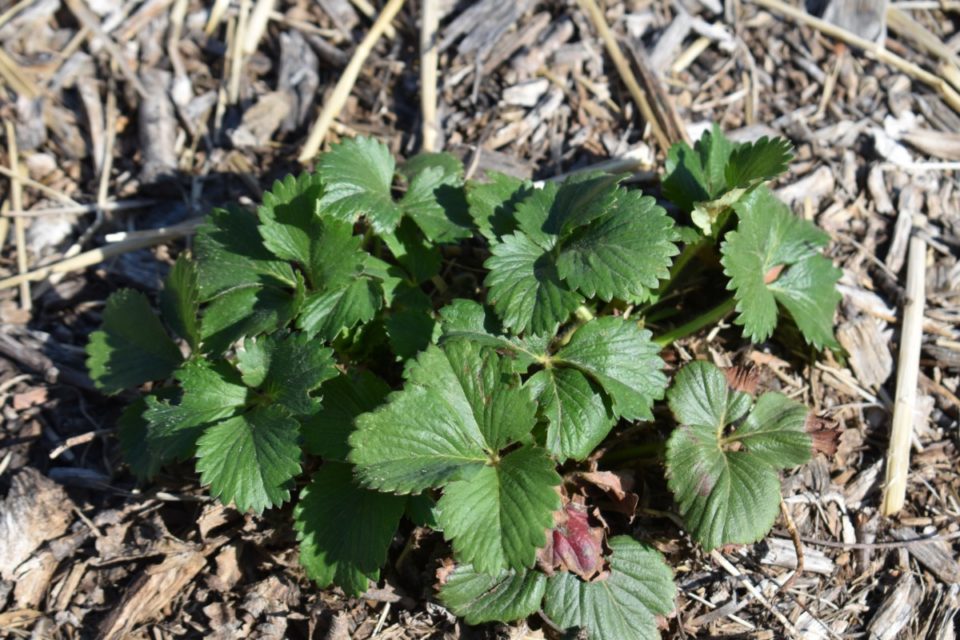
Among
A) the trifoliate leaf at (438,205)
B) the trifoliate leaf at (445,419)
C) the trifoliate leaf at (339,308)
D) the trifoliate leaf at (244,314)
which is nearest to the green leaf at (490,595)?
the trifoliate leaf at (445,419)

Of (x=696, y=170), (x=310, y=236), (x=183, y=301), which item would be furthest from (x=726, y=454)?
(x=183, y=301)

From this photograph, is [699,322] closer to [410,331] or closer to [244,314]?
[410,331]

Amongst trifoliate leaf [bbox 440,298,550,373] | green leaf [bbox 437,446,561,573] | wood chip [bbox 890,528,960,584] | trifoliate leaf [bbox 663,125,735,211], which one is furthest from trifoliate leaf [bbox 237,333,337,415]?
wood chip [bbox 890,528,960,584]

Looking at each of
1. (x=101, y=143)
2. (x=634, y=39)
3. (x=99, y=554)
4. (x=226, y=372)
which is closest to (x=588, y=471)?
(x=226, y=372)

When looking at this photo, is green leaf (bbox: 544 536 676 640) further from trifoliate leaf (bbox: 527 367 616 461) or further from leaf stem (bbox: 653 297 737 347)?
leaf stem (bbox: 653 297 737 347)

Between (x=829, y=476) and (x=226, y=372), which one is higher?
(x=226, y=372)

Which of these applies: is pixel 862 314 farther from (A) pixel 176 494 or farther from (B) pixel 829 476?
(A) pixel 176 494

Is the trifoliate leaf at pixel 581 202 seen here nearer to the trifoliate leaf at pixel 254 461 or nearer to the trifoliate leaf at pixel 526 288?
the trifoliate leaf at pixel 526 288
